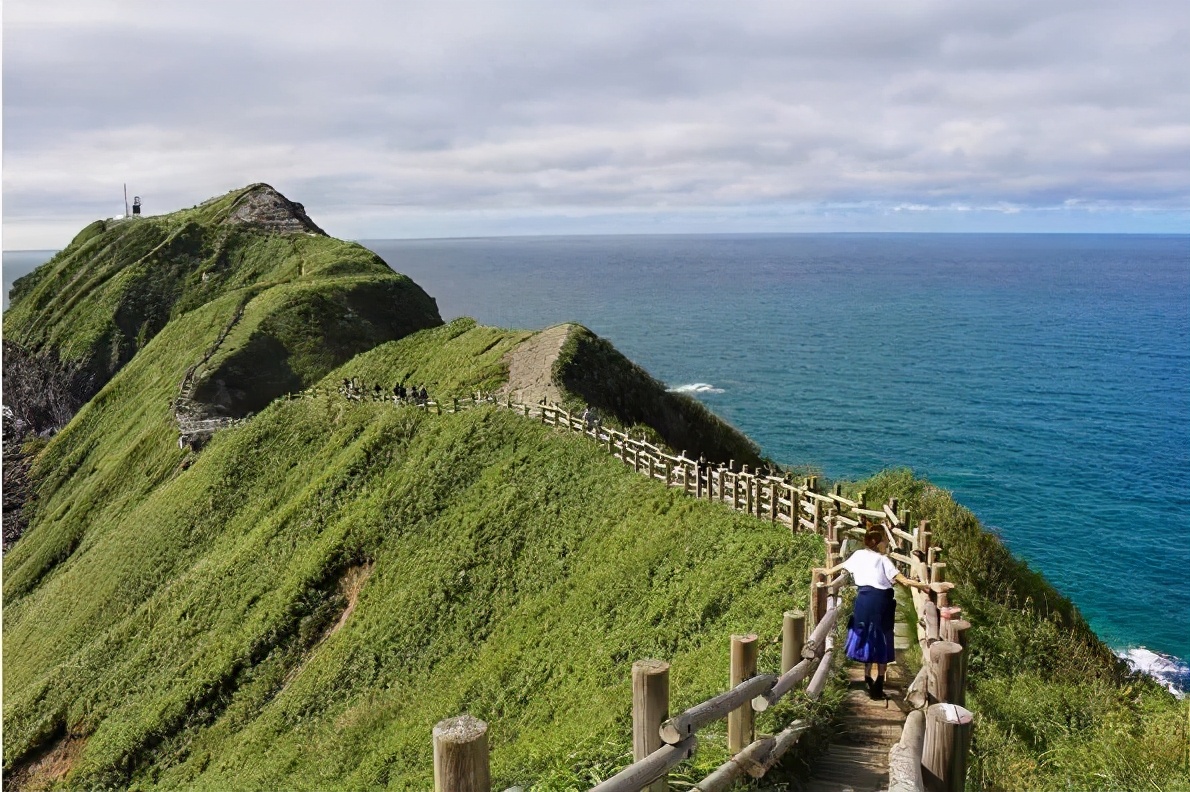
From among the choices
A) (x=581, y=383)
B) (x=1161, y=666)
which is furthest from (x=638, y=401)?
(x=1161, y=666)

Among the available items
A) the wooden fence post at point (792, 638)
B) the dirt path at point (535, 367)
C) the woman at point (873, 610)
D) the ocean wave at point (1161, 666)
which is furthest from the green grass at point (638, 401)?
the wooden fence post at point (792, 638)

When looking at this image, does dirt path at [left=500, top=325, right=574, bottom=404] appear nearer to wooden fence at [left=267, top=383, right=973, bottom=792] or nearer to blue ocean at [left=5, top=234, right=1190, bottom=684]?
wooden fence at [left=267, top=383, right=973, bottom=792]

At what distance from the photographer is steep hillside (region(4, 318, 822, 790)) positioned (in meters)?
18.0

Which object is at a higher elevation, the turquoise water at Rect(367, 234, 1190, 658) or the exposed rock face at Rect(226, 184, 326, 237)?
→ the exposed rock face at Rect(226, 184, 326, 237)

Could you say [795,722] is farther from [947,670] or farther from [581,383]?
[581,383]

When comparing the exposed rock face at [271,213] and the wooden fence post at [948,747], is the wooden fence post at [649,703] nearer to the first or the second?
the wooden fence post at [948,747]

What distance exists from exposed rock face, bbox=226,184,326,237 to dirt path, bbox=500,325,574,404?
213 feet

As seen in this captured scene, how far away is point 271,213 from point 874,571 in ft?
349

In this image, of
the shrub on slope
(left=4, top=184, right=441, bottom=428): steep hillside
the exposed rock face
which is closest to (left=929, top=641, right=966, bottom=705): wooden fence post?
the shrub on slope

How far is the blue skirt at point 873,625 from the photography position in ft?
35.1

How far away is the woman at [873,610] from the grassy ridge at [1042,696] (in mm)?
1408

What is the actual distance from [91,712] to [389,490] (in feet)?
42.2

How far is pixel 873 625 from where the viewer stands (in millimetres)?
10742

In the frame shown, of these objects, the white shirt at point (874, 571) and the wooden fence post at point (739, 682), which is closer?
the wooden fence post at point (739, 682)
